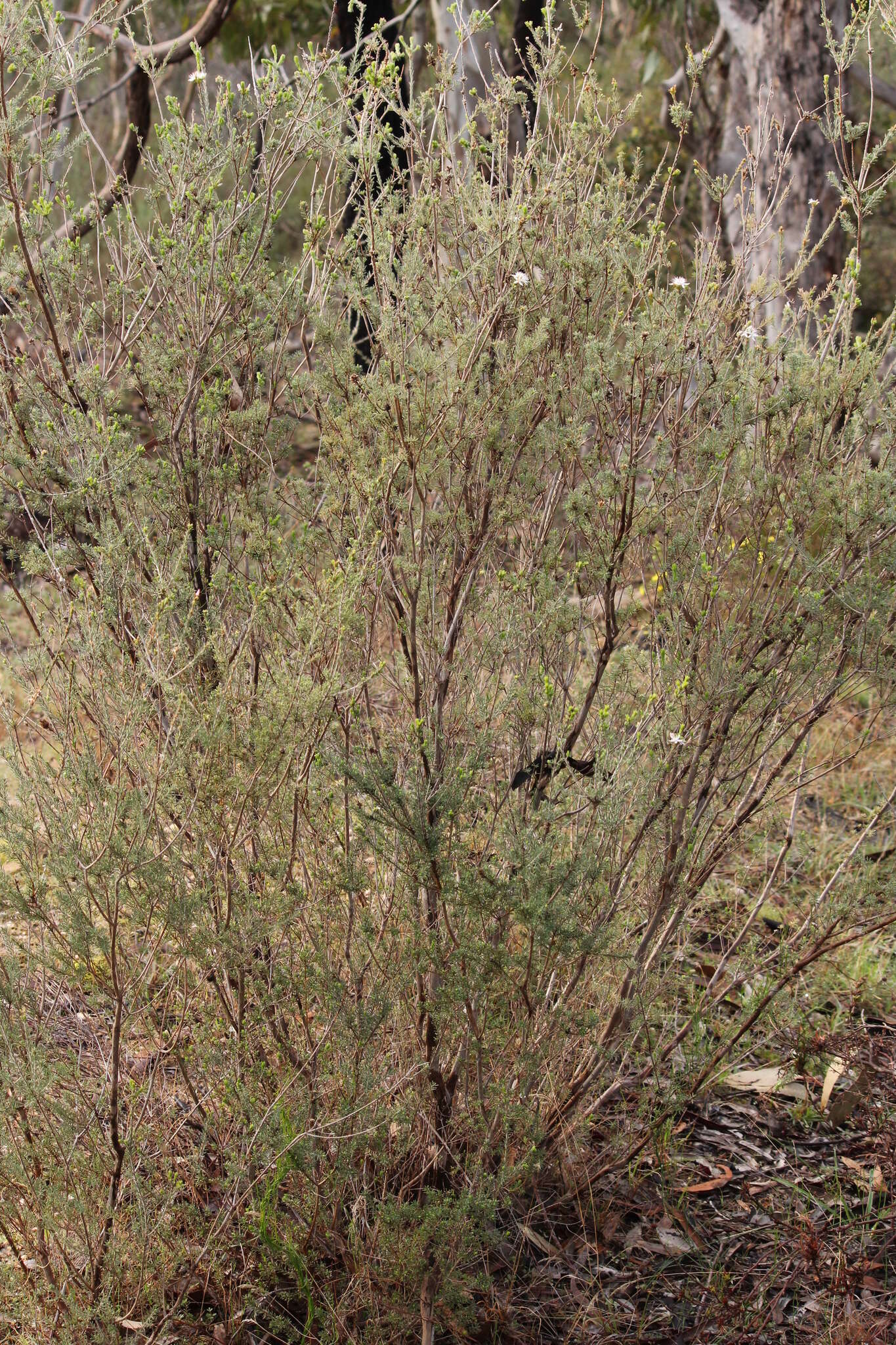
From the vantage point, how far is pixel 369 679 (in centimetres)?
234

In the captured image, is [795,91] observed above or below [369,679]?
above

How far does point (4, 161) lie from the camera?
8.48 feet

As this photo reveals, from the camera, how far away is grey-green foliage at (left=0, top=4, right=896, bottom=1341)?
2229 mm

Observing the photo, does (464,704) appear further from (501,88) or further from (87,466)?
(501,88)

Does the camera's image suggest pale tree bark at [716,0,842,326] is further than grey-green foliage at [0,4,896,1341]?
Yes

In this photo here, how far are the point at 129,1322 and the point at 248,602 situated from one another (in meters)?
1.36

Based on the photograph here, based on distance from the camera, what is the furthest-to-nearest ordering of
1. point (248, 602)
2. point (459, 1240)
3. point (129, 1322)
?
point (248, 602)
point (459, 1240)
point (129, 1322)

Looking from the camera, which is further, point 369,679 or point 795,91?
point 795,91

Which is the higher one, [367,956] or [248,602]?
[248,602]

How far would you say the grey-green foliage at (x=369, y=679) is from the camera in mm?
2229

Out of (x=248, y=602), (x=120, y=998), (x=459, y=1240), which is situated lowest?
(x=459, y=1240)

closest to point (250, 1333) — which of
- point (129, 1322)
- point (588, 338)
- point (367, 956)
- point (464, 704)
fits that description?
point (129, 1322)

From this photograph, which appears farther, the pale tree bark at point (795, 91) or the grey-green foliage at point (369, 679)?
the pale tree bark at point (795, 91)

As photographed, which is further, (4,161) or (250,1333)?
(4,161)
